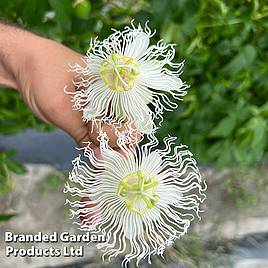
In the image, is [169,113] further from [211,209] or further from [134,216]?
[134,216]

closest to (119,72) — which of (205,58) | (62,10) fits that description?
(62,10)

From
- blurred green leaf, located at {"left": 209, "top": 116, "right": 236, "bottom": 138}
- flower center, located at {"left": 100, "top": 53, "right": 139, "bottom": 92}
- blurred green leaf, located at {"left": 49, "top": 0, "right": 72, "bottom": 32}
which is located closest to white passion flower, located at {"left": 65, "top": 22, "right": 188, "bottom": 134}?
flower center, located at {"left": 100, "top": 53, "right": 139, "bottom": 92}

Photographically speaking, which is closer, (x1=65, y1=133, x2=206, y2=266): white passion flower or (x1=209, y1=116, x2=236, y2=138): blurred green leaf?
(x1=65, y1=133, x2=206, y2=266): white passion flower

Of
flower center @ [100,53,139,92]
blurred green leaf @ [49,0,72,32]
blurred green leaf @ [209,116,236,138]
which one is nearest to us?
flower center @ [100,53,139,92]

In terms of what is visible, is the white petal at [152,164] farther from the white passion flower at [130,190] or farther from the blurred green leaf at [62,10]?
the blurred green leaf at [62,10]

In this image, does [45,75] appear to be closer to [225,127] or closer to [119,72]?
[119,72]

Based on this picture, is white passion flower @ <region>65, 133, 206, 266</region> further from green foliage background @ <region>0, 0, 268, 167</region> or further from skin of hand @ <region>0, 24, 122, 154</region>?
green foliage background @ <region>0, 0, 268, 167</region>
